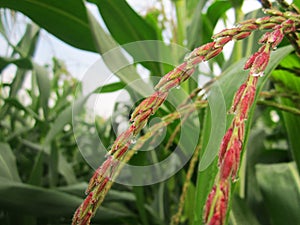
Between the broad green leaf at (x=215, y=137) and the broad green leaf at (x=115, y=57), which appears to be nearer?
the broad green leaf at (x=215, y=137)

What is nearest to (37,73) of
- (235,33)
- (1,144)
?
(1,144)

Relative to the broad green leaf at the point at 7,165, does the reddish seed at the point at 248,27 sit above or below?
above

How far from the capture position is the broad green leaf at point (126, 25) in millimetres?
560

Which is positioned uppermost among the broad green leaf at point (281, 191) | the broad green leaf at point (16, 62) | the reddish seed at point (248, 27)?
the broad green leaf at point (16, 62)

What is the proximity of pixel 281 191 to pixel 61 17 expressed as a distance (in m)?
0.41

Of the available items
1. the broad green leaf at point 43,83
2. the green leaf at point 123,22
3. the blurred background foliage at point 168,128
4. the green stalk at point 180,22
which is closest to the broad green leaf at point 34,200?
the blurred background foliage at point 168,128

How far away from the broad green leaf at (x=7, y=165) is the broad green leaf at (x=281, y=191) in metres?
0.43

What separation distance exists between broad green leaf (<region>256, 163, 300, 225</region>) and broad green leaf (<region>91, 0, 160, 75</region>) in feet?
0.80

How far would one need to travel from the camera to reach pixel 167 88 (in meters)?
0.18

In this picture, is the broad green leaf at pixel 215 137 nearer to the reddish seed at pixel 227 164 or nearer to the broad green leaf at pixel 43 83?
the reddish seed at pixel 227 164

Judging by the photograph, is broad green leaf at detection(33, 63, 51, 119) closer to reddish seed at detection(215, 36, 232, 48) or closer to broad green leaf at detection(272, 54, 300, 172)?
broad green leaf at detection(272, 54, 300, 172)

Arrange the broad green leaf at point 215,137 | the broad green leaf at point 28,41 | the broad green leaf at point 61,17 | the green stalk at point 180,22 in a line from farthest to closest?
the broad green leaf at point 28,41
the green stalk at point 180,22
the broad green leaf at point 61,17
the broad green leaf at point 215,137

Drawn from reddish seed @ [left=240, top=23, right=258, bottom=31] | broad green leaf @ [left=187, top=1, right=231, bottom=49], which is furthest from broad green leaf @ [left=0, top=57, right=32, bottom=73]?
reddish seed @ [left=240, top=23, right=258, bottom=31]

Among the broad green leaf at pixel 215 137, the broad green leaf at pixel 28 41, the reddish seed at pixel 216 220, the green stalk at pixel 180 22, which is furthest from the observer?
the broad green leaf at pixel 28 41
